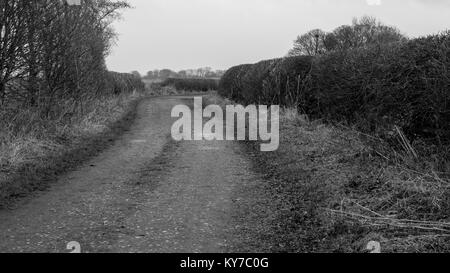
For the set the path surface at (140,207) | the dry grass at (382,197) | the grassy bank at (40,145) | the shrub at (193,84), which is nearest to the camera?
the dry grass at (382,197)

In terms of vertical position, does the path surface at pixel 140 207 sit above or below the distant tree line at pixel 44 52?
below

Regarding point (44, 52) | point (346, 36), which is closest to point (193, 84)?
point (346, 36)

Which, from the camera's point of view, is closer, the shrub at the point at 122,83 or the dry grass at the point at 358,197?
the dry grass at the point at 358,197

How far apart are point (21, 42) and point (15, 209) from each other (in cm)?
511

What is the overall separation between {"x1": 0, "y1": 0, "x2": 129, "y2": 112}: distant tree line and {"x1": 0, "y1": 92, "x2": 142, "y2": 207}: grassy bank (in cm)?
51

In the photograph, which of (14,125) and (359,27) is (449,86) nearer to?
(14,125)

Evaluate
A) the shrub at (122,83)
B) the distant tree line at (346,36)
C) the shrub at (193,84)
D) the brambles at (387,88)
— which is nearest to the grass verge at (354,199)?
the brambles at (387,88)

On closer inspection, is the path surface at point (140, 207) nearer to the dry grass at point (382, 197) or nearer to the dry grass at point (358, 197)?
the dry grass at point (358, 197)

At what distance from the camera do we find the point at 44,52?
12.2 metres

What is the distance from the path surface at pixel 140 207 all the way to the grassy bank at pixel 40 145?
1.28 feet

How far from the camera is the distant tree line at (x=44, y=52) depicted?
34.3 feet

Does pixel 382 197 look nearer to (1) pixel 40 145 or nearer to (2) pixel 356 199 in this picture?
(2) pixel 356 199

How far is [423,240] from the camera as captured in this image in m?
4.96
